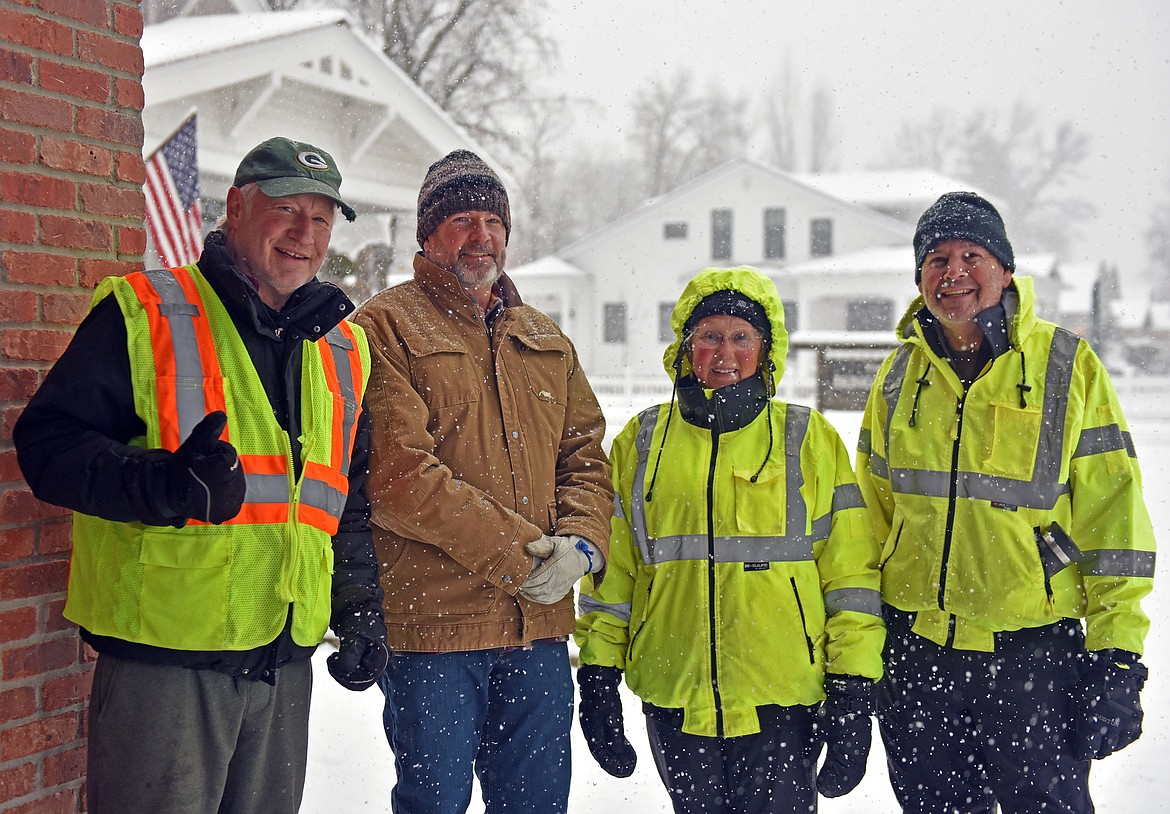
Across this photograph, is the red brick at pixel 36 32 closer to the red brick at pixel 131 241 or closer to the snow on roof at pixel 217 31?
the red brick at pixel 131 241

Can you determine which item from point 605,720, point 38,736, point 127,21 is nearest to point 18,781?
point 38,736

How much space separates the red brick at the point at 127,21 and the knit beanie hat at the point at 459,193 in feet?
2.73

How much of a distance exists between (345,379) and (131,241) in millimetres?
735

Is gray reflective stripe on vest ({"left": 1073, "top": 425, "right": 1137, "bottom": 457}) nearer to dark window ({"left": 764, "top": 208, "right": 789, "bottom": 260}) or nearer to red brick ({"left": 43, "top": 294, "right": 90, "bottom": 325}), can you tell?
red brick ({"left": 43, "top": 294, "right": 90, "bottom": 325})

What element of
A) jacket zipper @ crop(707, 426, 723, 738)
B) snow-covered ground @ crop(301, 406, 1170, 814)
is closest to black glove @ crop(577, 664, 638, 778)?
jacket zipper @ crop(707, 426, 723, 738)

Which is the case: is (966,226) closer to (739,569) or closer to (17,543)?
(739,569)

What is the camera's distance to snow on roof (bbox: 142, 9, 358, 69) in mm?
7891

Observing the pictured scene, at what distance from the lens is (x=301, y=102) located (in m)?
9.55

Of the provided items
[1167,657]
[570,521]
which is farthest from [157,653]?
[1167,657]

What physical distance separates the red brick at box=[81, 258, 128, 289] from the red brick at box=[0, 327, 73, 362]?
139 mm

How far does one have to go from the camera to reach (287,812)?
2.18 m

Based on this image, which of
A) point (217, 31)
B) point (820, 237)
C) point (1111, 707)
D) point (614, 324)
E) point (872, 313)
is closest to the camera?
point (1111, 707)

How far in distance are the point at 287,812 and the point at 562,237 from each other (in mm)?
36587

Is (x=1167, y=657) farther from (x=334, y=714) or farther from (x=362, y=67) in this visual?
(x=362, y=67)
